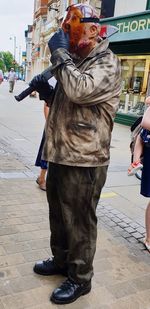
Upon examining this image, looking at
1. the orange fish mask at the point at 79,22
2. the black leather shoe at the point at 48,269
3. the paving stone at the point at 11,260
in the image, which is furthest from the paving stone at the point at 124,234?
the orange fish mask at the point at 79,22

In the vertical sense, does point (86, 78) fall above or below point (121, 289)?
above

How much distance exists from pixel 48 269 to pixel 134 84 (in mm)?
11366

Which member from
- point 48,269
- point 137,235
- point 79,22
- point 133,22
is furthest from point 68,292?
point 133,22

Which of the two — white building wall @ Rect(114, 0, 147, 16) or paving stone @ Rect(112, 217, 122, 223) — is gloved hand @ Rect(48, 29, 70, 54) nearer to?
paving stone @ Rect(112, 217, 122, 223)

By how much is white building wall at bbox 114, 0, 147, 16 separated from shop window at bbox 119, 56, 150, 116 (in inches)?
65.8

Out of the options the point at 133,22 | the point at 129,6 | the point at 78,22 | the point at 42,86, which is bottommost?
the point at 42,86

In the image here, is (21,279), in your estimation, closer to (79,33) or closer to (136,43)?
(79,33)

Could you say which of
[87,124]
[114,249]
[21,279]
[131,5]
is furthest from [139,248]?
[131,5]

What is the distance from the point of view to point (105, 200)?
4.86 meters

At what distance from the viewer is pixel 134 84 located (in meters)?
13.4

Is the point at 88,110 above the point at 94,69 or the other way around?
the other way around

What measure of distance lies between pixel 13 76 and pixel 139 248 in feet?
70.6

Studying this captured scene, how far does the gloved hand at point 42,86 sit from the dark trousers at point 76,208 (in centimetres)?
50

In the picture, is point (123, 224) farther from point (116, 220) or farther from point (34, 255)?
point (34, 255)
